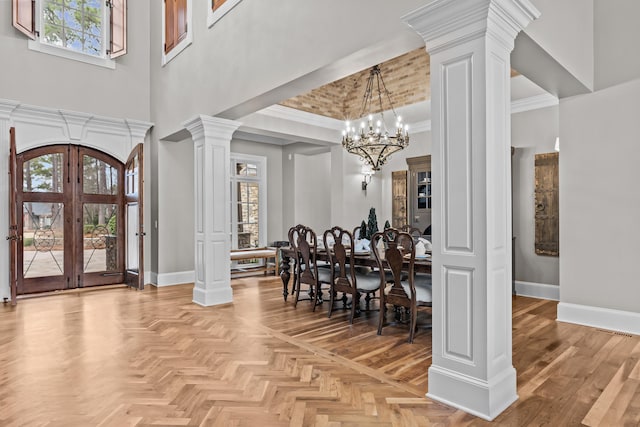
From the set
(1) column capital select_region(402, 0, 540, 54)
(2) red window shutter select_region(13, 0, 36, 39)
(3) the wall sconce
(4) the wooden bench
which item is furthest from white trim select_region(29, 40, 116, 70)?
(1) column capital select_region(402, 0, 540, 54)

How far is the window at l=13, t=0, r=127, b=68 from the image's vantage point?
561 centimetres

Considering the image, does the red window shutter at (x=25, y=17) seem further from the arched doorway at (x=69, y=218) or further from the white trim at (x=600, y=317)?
the white trim at (x=600, y=317)

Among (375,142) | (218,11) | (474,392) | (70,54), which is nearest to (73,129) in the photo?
(70,54)

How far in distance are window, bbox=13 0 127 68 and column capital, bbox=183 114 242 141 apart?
2.48m

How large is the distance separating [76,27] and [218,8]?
289 cm

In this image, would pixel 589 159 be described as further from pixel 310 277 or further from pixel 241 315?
pixel 241 315

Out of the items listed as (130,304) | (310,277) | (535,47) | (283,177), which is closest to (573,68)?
(535,47)

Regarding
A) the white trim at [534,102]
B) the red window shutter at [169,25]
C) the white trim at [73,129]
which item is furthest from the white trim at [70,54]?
the white trim at [534,102]

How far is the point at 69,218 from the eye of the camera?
595 centimetres

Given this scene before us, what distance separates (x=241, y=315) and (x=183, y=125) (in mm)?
2714

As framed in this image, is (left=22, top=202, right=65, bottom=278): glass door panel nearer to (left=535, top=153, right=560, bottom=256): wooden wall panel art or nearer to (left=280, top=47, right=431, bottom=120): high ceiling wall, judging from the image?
(left=280, top=47, right=431, bottom=120): high ceiling wall

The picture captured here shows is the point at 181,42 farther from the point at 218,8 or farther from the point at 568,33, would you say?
the point at 568,33

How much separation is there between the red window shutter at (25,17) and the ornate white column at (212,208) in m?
2.81

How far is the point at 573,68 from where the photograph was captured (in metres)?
3.41
